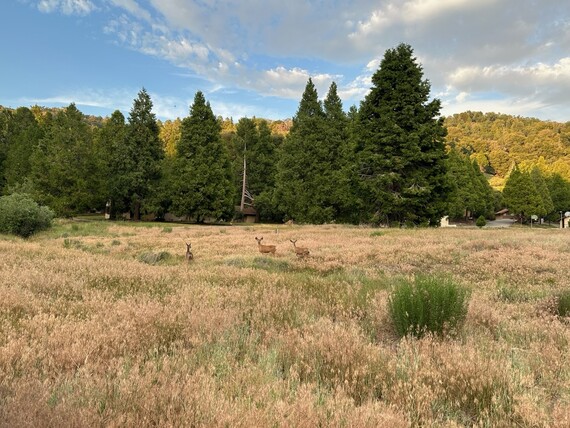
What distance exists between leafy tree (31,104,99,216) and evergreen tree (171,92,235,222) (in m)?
8.91

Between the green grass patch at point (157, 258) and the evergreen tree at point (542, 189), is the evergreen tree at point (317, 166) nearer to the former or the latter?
the green grass patch at point (157, 258)

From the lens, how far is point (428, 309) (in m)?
4.84

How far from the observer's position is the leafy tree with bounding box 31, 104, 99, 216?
37.3 m

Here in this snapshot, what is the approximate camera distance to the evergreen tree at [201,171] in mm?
42781

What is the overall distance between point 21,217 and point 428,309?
2499 cm

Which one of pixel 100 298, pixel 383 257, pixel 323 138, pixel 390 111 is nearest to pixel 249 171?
pixel 323 138

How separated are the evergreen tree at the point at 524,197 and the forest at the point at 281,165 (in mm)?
Answer: 175

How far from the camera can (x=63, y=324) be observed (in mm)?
4320

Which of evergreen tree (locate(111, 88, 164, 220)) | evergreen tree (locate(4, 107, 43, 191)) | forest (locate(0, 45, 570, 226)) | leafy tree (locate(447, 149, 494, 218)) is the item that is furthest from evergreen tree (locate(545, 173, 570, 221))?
evergreen tree (locate(4, 107, 43, 191))

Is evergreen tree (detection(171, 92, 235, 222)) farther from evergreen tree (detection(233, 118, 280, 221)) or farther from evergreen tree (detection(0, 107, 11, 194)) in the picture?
evergreen tree (detection(0, 107, 11, 194))

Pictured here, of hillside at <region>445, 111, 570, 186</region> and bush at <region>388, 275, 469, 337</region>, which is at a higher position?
hillside at <region>445, 111, 570, 186</region>

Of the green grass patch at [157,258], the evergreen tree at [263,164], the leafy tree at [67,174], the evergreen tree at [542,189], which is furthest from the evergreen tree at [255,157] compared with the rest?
the evergreen tree at [542,189]

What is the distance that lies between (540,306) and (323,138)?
35888 mm

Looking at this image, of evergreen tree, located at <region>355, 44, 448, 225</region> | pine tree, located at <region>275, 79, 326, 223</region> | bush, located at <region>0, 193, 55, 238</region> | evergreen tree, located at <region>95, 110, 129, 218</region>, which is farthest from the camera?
evergreen tree, located at <region>95, 110, 129, 218</region>
